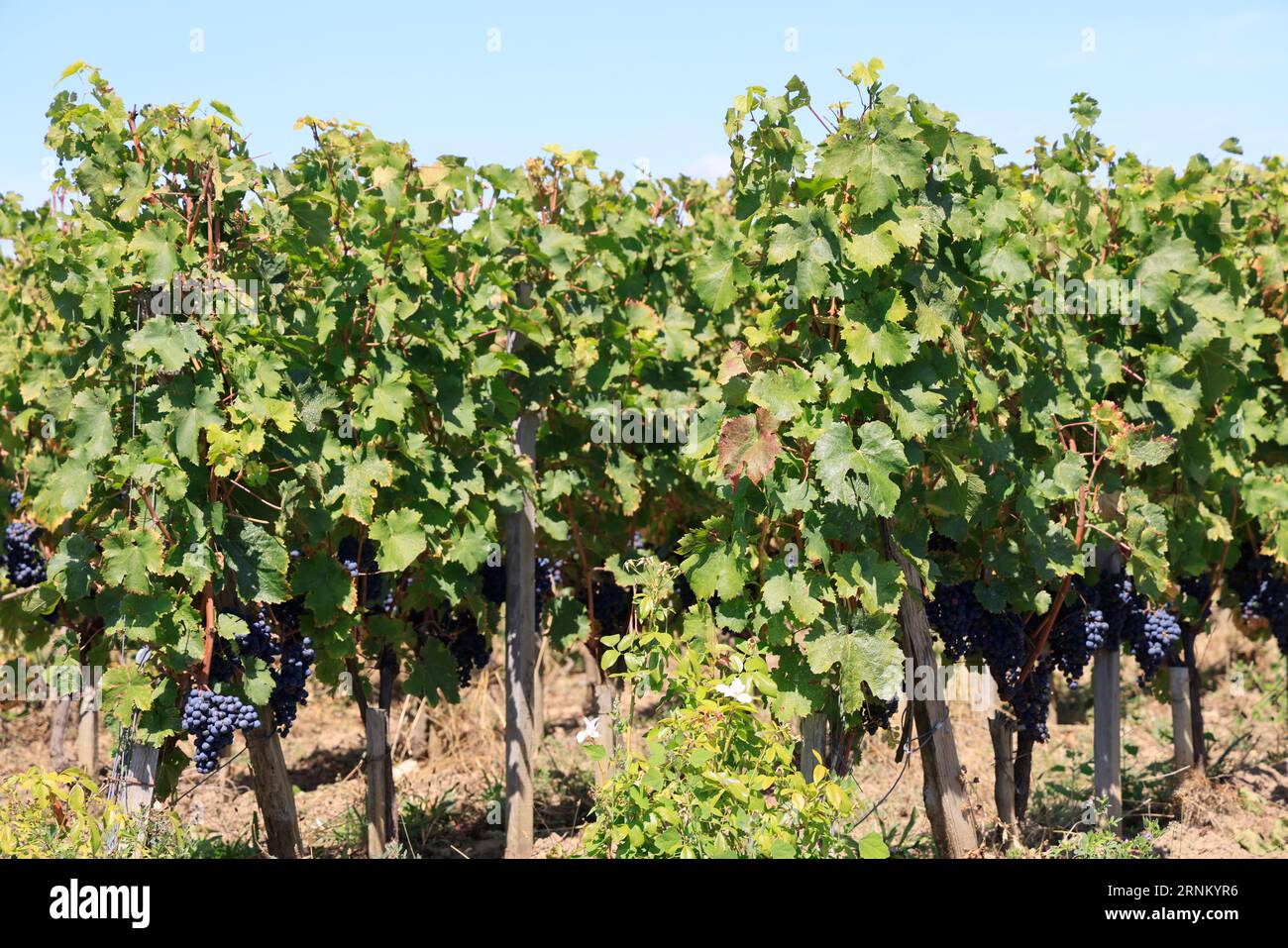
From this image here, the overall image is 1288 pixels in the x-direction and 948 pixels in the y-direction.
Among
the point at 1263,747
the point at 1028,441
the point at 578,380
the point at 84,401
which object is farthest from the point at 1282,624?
the point at 84,401

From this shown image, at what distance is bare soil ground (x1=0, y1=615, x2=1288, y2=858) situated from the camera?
6051mm

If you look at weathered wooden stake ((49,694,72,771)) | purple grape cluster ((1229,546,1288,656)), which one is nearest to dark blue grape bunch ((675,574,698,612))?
purple grape cluster ((1229,546,1288,656))

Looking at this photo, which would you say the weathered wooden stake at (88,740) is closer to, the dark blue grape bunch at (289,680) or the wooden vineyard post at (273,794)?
the wooden vineyard post at (273,794)

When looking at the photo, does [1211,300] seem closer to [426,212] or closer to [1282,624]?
[1282,624]

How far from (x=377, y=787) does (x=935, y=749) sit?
2.39 m

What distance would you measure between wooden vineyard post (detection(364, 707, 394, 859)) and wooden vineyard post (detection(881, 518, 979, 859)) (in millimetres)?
2287

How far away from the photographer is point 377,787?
18.3 feet

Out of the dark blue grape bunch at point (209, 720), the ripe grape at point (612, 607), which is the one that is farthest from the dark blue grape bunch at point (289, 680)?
the ripe grape at point (612, 607)

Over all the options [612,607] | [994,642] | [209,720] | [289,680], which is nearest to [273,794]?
[289,680]

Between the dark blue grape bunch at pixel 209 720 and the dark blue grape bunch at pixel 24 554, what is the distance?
2284 millimetres

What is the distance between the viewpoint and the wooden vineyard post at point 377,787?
18.2 ft

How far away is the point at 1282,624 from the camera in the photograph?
6.70 meters

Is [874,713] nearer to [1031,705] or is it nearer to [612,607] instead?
[1031,705]

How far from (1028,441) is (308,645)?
9.72ft
